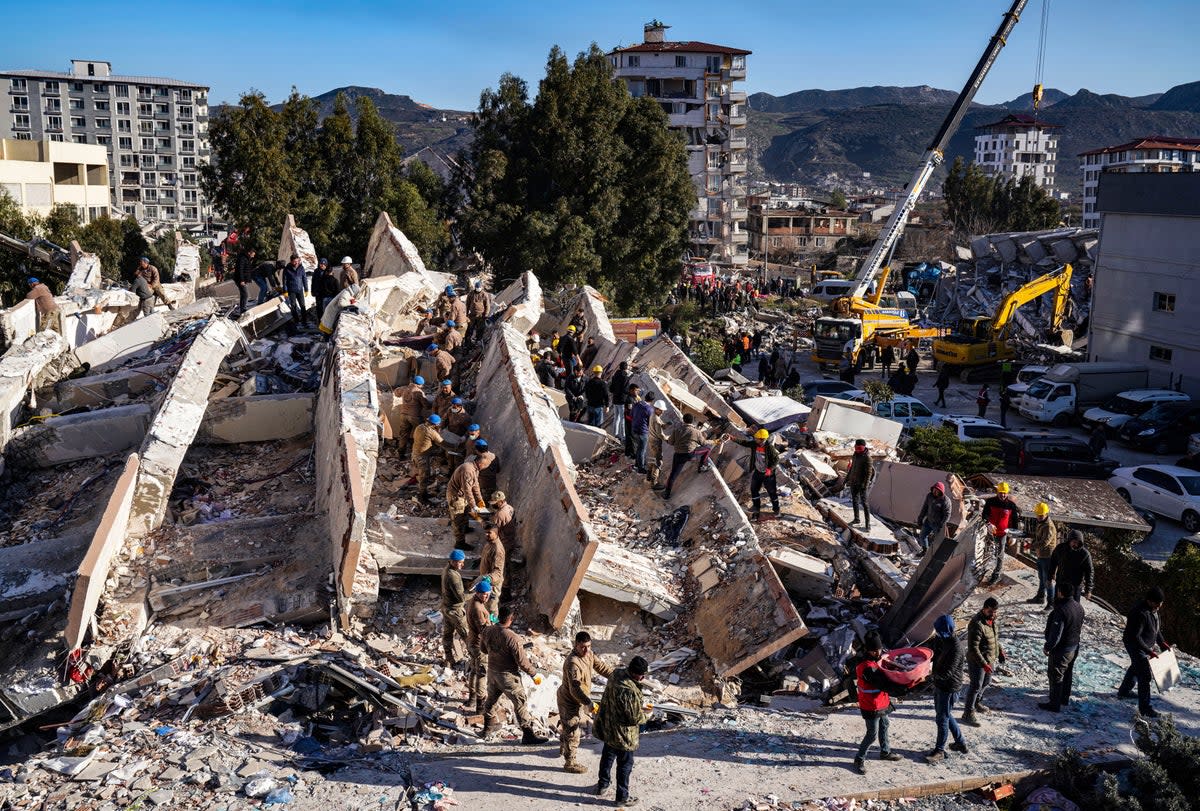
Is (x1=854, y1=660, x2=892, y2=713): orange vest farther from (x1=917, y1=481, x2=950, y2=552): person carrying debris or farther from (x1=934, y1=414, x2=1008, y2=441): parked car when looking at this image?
(x1=934, y1=414, x2=1008, y2=441): parked car

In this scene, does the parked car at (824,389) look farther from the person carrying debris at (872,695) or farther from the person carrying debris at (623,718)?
the person carrying debris at (623,718)

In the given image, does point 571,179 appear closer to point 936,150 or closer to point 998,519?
point 936,150

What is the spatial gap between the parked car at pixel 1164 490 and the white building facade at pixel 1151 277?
29.6 ft

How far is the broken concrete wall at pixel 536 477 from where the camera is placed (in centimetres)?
965

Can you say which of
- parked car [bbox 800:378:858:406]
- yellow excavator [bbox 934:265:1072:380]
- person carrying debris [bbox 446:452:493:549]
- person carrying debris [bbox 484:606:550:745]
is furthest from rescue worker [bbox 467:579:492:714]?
yellow excavator [bbox 934:265:1072:380]

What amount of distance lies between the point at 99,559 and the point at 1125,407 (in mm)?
21230

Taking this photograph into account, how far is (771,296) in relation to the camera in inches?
1870

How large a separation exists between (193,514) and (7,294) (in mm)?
21455

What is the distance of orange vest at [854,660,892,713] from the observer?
7199 millimetres

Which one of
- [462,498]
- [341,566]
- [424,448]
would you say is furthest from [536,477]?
[341,566]

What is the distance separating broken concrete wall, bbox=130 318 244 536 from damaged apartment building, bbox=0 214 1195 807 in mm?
33

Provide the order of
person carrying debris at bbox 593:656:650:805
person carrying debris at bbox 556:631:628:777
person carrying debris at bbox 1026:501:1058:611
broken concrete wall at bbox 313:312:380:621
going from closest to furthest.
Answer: person carrying debris at bbox 593:656:650:805 → person carrying debris at bbox 556:631:628:777 → broken concrete wall at bbox 313:312:380:621 → person carrying debris at bbox 1026:501:1058:611

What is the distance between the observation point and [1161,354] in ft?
84.8

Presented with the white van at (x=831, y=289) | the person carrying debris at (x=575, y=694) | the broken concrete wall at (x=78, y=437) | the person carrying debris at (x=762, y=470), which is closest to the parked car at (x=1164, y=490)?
the person carrying debris at (x=762, y=470)
